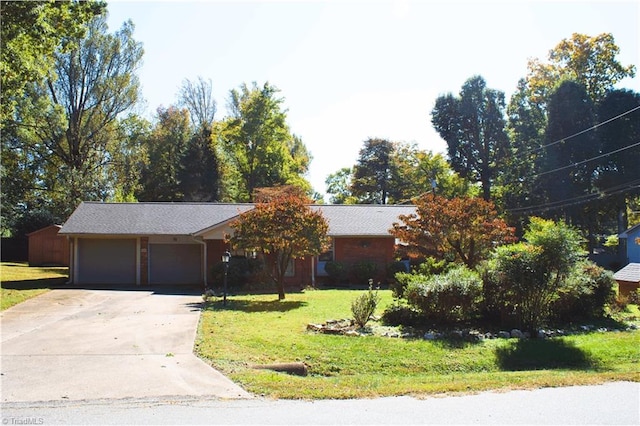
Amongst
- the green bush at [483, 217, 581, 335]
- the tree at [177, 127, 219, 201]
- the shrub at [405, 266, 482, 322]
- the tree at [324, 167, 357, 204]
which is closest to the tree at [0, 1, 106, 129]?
the shrub at [405, 266, 482, 322]

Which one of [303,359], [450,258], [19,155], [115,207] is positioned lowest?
[303,359]

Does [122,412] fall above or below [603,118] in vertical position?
below

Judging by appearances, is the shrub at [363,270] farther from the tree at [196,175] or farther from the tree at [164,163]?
the tree at [164,163]

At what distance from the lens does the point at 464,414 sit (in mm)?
6094

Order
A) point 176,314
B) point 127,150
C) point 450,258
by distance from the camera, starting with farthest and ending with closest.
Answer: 1. point 127,150
2. point 450,258
3. point 176,314

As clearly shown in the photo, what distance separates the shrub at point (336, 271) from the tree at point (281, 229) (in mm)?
5413

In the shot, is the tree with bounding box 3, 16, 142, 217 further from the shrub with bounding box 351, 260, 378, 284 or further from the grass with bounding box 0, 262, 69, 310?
the shrub with bounding box 351, 260, 378, 284

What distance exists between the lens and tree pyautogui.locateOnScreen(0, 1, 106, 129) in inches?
581

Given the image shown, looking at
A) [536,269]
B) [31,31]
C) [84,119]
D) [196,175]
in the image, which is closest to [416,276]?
[536,269]

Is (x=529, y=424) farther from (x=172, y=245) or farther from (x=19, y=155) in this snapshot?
(x=19, y=155)

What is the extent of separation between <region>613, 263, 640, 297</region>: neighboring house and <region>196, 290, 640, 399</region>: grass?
5.47 metres

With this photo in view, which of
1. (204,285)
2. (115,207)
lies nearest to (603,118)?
(204,285)

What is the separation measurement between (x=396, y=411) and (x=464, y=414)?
2.52ft

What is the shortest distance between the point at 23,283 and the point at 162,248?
19.3 ft
